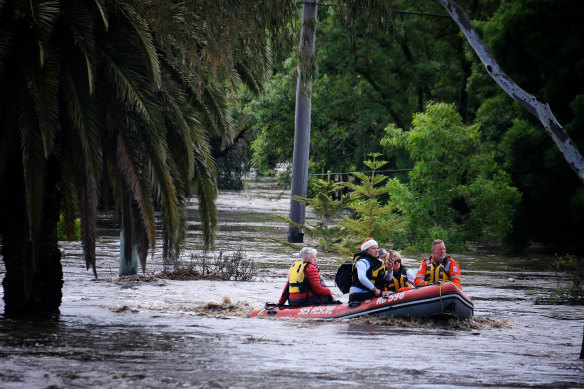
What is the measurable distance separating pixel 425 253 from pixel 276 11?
19.0 metres

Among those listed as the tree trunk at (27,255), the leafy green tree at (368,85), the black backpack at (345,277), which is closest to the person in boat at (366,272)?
the black backpack at (345,277)

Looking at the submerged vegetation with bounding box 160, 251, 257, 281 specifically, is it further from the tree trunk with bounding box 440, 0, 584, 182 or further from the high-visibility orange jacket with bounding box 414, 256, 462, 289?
the tree trunk with bounding box 440, 0, 584, 182

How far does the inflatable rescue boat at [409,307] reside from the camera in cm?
1444

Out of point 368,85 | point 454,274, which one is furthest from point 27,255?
point 368,85

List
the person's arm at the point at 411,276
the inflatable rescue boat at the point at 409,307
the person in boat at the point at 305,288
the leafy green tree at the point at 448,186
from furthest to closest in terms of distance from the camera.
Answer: the leafy green tree at the point at 448,186 → the person's arm at the point at 411,276 → the person in boat at the point at 305,288 → the inflatable rescue boat at the point at 409,307

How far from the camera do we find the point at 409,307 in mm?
14594

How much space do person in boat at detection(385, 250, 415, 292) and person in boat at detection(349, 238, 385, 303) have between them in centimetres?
43

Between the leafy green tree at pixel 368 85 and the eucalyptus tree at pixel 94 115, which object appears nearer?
the eucalyptus tree at pixel 94 115

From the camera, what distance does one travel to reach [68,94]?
11875 mm

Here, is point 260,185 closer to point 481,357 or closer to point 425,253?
point 425,253

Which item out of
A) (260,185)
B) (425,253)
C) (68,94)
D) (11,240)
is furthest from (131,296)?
(260,185)

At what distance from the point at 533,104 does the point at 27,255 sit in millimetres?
7575

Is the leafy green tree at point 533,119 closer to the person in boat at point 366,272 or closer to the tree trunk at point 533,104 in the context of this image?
the person in boat at point 366,272

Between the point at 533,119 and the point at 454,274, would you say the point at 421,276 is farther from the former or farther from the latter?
the point at 533,119
